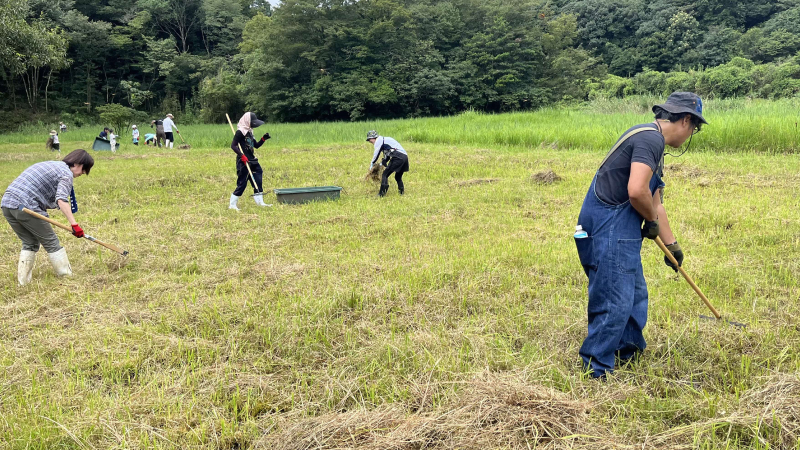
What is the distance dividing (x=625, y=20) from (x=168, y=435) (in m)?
56.5

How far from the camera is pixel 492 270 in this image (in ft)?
16.0

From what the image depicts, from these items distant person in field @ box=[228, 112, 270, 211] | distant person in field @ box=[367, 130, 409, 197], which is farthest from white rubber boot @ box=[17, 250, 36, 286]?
distant person in field @ box=[367, 130, 409, 197]

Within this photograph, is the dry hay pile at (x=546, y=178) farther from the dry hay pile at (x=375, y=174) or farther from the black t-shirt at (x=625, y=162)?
the black t-shirt at (x=625, y=162)

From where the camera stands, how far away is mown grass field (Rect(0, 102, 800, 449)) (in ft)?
8.28

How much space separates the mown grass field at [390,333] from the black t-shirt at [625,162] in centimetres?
112

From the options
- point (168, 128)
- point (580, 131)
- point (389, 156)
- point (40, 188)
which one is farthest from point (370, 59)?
point (40, 188)

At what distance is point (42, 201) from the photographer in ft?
16.4

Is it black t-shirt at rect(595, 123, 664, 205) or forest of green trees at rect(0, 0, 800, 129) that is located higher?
forest of green trees at rect(0, 0, 800, 129)

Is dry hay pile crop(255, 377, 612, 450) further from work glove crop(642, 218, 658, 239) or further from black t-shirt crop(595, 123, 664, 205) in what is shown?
black t-shirt crop(595, 123, 664, 205)

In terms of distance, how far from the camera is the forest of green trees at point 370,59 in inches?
1390

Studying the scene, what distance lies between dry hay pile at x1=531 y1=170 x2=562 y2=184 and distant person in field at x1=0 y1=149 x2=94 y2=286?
7542mm

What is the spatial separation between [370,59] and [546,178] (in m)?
30.2

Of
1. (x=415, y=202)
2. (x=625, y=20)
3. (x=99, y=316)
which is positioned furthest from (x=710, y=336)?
(x=625, y=20)

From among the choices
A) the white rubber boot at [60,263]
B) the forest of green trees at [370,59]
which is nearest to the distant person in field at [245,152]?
the white rubber boot at [60,263]
